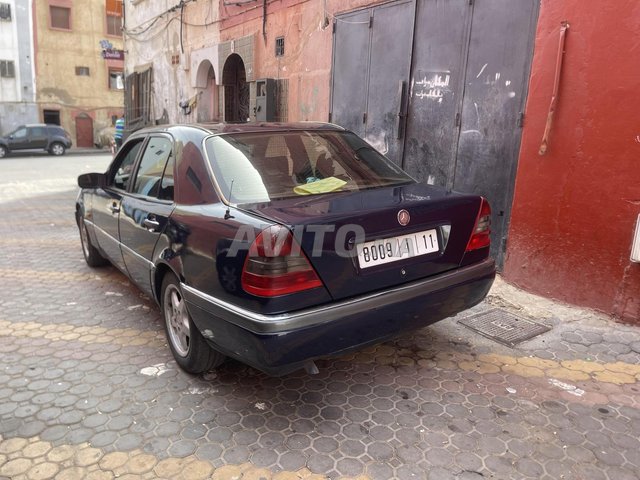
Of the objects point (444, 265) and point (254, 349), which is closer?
point (254, 349)

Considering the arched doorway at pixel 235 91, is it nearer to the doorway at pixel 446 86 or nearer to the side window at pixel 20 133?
the doorway at pixel 446 86

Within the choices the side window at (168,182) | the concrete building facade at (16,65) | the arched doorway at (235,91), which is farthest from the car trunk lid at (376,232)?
the concrete building facade at (16,65)

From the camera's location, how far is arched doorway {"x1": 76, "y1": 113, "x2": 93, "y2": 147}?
33.8 m

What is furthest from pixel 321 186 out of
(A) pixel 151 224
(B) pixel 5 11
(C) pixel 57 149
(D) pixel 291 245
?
(B) pixel 5 11

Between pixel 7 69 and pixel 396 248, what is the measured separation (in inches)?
1423

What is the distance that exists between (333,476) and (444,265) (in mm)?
1318

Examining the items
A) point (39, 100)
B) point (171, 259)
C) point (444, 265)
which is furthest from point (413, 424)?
point (39, 100)

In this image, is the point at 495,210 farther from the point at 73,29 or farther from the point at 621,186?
the point at 73,29

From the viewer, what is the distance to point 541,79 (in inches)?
170

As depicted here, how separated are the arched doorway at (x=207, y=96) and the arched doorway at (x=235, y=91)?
0.55 meters

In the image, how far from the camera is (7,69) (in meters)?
31.1

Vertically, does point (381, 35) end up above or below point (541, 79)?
above

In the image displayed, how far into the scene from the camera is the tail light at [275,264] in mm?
2385

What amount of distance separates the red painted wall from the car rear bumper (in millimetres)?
1652
